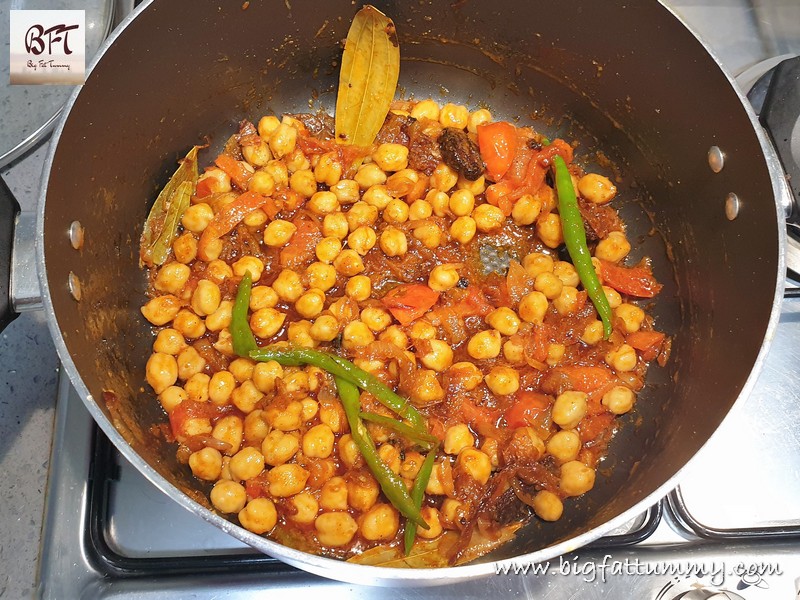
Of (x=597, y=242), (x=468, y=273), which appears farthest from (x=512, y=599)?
(x=597, y=242)

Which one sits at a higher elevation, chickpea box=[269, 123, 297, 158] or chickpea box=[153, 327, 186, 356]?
chickpea box=[269, 123, 297, 158]

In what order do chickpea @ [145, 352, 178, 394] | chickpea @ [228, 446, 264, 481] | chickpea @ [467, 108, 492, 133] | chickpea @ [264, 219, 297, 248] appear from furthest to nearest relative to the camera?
chickpea @ [467, 108, 492, 133] → chickpea @ [264, 219, 297, 248] → chickpea @ [145, 352, 178, 394] → chickpea @ [228, 446, 264, 481]

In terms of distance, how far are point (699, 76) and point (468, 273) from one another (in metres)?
1.00

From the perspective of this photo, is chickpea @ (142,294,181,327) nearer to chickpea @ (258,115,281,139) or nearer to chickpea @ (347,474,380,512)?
chickpea @ (258,115,281,139)

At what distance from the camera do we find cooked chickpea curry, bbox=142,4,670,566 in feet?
6.44

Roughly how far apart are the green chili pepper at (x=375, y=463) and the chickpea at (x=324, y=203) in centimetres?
71

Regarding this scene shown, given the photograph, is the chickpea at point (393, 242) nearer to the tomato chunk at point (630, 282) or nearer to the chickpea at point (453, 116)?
the chickpea at point (453, 116)

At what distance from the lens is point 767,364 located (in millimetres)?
2172

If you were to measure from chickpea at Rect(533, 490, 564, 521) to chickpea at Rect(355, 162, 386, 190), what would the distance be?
1286mm

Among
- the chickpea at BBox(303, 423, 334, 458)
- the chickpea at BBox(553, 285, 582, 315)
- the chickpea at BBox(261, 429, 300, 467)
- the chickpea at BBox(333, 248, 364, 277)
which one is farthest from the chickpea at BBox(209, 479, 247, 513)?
the chickpea at BBox(553, 285, 582, 315)

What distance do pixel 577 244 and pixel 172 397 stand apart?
4.93 ft

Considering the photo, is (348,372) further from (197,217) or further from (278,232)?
(197,217)

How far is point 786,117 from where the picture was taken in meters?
2.12

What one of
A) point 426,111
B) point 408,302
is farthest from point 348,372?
point 426,111
